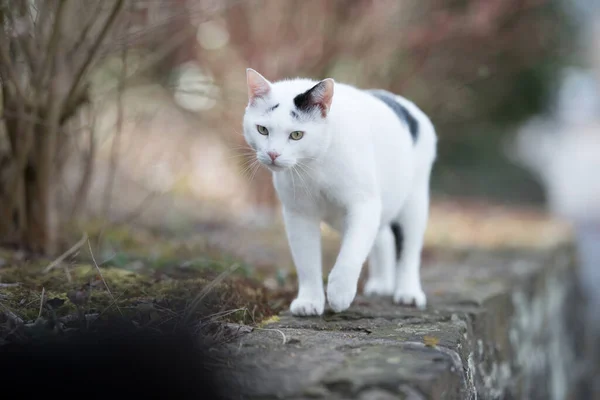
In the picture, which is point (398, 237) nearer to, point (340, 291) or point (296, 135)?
point (340, 291)

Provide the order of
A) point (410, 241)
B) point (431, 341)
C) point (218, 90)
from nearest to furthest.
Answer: point (431, 341) → point (410, 241) → point (218, 90)

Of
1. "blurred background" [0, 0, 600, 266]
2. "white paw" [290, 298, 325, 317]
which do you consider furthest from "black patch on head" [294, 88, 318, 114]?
"white paw" [290, 298, 325, 317]

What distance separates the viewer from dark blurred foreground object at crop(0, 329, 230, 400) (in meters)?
1.15

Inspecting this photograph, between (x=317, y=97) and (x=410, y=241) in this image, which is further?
(x=410, y=241)

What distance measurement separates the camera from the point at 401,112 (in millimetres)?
2555

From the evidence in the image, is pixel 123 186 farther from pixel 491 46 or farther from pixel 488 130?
pixel 488 130

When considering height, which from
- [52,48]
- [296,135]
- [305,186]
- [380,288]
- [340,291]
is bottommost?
[380,288]

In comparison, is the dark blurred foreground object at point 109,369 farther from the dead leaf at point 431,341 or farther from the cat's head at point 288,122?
the cat's head at point 288,122

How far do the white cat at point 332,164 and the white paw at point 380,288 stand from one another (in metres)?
0.29

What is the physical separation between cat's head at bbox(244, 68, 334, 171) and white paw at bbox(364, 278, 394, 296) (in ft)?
3.29

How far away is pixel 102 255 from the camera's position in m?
3.06

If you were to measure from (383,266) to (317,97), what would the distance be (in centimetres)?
112

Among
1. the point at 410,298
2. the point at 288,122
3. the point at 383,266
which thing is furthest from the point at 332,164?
the point at 383,266

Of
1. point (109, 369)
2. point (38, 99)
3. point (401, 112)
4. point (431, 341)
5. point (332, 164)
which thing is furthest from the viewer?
point (38, 99)
